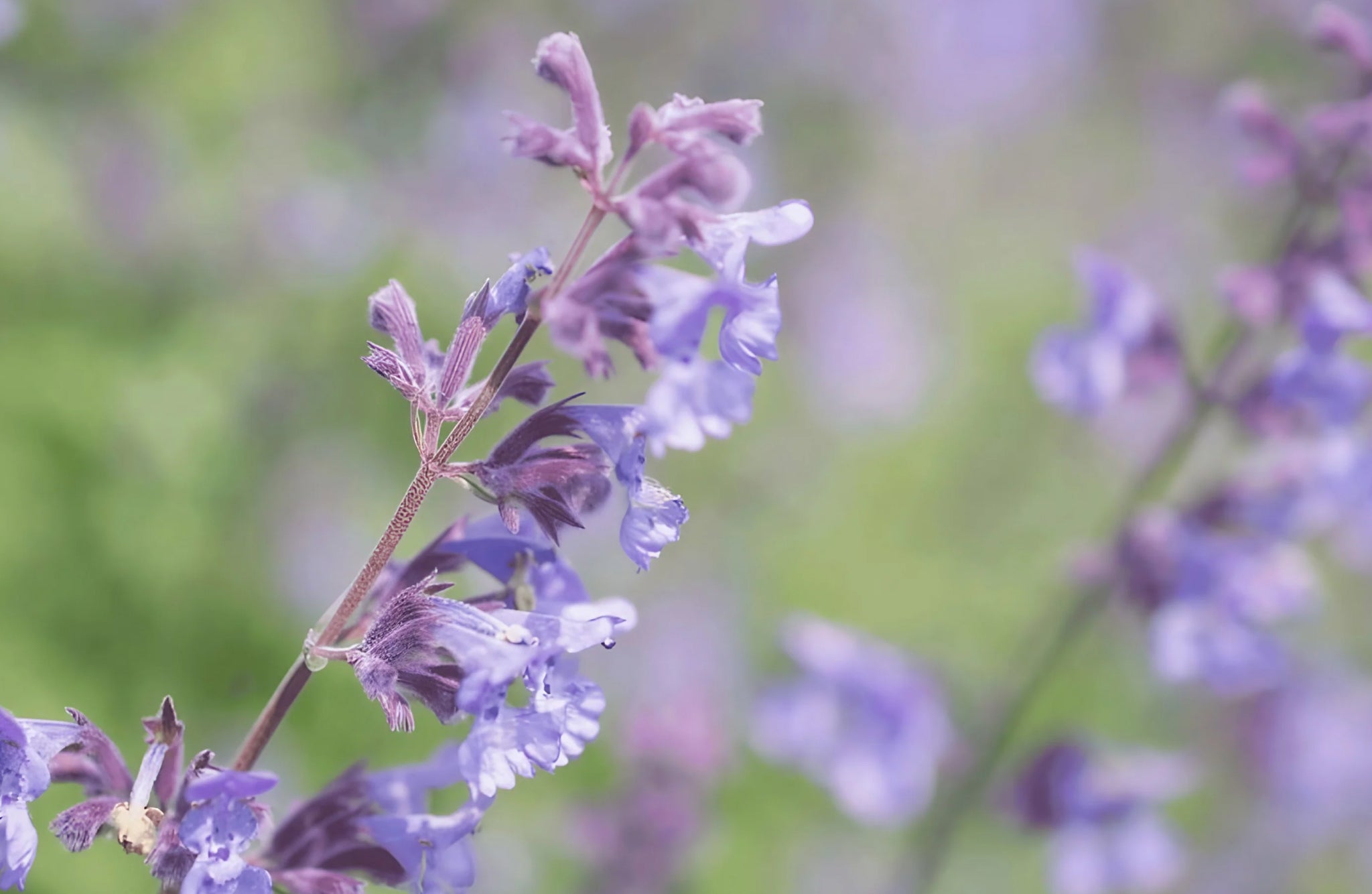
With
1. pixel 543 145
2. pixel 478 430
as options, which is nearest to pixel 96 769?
pixel 543 145

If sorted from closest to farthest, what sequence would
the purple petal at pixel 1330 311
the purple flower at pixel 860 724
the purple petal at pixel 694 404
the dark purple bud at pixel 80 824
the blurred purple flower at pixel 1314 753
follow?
the purple petal at pixel 694 404, the dark purple bud at pixel 80 824, the purple petal at pixel 1330 311, the purple flower at pixel 860 724, the blurred purple flower at pixel 1314 753

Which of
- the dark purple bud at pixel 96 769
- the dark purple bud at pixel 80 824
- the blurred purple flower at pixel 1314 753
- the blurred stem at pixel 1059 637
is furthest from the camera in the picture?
the blurred purple flower at pixel 1314 753

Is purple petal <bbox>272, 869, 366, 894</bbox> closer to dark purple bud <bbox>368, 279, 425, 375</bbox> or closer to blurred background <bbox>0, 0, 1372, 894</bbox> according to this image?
dark purple bud <bbox>368, 279, 425, 375</bbox>

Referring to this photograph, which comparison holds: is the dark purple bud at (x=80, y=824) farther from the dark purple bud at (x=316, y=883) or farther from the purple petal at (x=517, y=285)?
the purple petal at (x=517, y=285)

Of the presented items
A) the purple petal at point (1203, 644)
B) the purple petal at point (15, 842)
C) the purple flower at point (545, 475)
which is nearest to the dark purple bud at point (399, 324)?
the purple flower at point (545, 475)

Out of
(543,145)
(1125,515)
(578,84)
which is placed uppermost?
(1125,515)

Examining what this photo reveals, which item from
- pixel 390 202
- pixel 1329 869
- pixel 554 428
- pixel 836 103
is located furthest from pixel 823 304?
pixel 554 428

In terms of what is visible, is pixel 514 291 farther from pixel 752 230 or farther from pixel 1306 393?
pixel 1306 393
